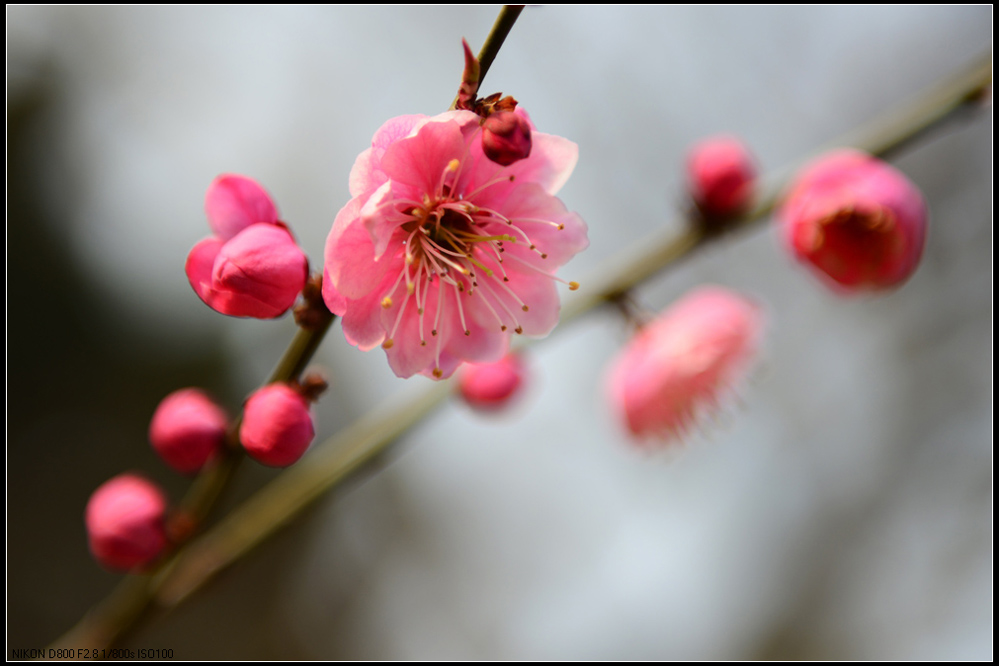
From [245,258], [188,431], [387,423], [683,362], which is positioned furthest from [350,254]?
[683,362]

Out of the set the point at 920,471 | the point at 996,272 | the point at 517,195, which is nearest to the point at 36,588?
the point at 517,195

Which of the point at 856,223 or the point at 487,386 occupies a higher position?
the point at 856,223

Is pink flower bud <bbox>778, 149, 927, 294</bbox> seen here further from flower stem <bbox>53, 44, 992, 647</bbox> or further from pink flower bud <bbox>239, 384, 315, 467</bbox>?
pink flower bud <bbox>239, 384, 315, 467</bbox>

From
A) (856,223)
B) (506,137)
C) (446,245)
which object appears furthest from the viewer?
(856,223)

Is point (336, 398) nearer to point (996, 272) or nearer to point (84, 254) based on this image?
point (84, 254)

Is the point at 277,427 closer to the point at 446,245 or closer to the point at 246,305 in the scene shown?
the point at 246,305

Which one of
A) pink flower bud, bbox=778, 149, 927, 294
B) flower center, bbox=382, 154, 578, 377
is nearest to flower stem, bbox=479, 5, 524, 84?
flower center, bbox=382, 154, 578, 377

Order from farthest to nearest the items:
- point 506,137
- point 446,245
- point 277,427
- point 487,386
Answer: point 487,386, point 446,245, point 277,427, point 506,137

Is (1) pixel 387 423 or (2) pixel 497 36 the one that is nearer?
(2) pixel 497 36
